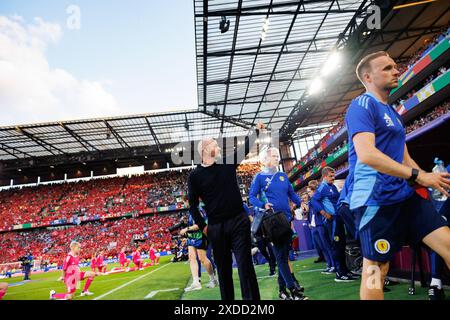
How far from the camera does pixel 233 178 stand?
317 cm

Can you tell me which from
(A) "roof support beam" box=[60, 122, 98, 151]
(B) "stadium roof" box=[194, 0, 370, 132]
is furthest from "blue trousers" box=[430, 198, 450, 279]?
(A) "roof support beam" box=[60, 122, 98, 151]

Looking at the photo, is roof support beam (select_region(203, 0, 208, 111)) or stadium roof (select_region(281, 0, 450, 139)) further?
stadium roof (select_region(281, 0, 450, 139))

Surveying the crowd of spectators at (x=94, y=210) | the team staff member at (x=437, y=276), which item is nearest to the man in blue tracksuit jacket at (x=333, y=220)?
the team staff member at (x=437, y=276)

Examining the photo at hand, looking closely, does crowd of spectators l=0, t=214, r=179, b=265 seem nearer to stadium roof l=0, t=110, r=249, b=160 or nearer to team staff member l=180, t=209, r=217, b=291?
stadium roof l=0, t=110, r=249, b=160

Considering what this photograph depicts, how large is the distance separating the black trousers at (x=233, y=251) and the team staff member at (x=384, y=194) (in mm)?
1202

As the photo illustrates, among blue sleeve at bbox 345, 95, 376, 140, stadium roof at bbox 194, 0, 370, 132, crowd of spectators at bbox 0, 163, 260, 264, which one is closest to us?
blue sleeve at bbox 345, 95, 376, 140

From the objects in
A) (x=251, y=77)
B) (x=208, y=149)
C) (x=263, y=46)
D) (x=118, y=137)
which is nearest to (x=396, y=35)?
(x=263, y=46)

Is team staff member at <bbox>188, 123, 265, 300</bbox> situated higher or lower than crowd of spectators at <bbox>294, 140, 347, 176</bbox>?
lower

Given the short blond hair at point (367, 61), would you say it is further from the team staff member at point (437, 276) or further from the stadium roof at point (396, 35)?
the stadium roof at point (396, 35)

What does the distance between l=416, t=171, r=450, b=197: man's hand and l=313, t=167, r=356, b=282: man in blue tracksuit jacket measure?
11.2 ft

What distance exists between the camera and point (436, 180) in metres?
1.73

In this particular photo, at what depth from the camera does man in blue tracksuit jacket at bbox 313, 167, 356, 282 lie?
4906mm

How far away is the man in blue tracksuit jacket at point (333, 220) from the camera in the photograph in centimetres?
491
